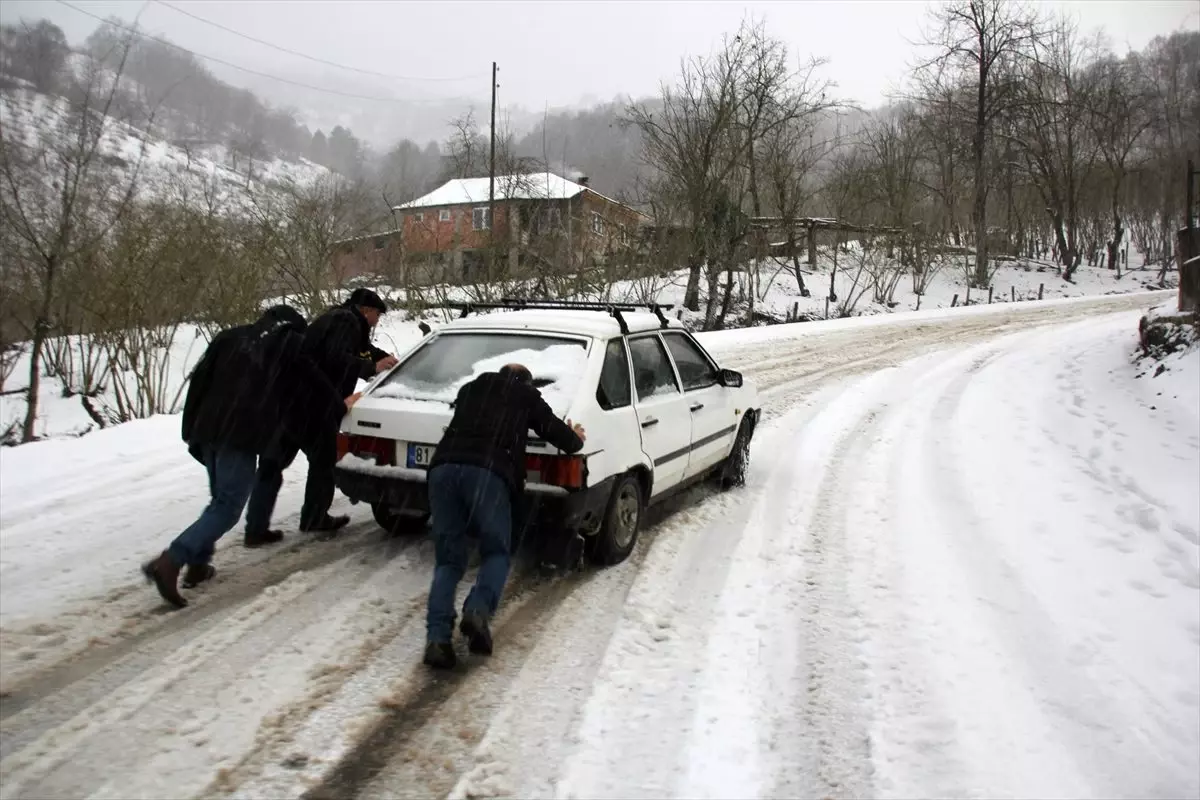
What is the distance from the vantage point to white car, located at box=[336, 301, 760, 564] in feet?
14.6

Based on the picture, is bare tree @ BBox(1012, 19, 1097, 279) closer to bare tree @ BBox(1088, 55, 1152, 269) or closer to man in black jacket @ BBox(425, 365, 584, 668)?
bare tree @ BBox(1088, 55, 1152, 269)

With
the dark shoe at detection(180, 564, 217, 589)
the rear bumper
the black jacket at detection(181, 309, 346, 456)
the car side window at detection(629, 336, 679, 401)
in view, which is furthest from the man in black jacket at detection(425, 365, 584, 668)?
the dark shoe at detection(180, 564, 217, 589)

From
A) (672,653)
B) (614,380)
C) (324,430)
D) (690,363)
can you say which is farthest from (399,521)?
(690,363)

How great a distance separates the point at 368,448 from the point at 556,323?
4.77ft

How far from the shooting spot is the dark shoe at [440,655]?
3.52 metres

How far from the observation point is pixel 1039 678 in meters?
3.63

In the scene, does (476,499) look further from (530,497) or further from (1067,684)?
(1067,684)

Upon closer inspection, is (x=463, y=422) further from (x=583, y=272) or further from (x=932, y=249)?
(x=932, y=249)

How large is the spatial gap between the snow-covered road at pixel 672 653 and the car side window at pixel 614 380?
1.05 m

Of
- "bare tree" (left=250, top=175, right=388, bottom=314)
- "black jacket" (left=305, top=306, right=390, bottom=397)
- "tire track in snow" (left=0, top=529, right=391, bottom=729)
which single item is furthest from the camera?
"bare tree" (left=250, top=175, right=388, bottom=314)

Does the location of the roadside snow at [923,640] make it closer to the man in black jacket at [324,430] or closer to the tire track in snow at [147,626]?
the tire track in snow at [147,626]

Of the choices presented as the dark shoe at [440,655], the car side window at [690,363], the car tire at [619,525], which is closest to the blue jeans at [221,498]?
the dark shoe at [440,655]

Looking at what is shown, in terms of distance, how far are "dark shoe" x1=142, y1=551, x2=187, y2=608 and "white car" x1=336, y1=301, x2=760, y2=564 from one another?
0.99 metres

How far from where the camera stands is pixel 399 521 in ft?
17.5
